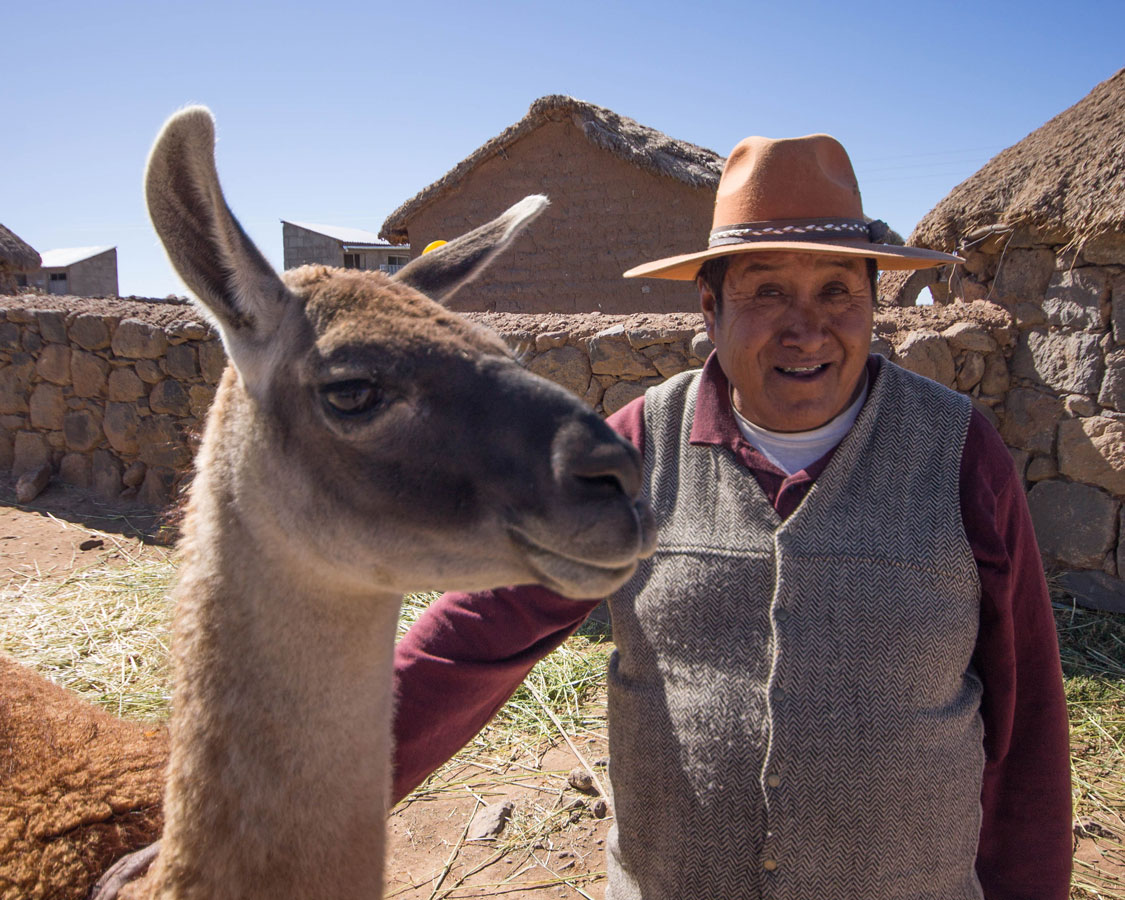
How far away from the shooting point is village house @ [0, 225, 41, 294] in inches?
509

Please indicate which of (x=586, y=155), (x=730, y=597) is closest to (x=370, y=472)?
(x=730, y=597)

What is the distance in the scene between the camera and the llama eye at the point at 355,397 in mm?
1398

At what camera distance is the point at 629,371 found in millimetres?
5637

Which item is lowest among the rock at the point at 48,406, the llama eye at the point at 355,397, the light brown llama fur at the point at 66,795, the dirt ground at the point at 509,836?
the dirt ground at the point at 509,836

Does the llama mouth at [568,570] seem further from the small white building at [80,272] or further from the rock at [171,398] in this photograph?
the small white building at [80,272]

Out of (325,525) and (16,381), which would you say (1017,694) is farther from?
(16,381)

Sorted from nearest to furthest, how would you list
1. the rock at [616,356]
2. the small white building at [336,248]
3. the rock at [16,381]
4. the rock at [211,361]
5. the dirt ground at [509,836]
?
the dirt ground at [509,836], the rock at [616,356], the rock at [211,361], the rock at [16,381], the small white building at [336,248]

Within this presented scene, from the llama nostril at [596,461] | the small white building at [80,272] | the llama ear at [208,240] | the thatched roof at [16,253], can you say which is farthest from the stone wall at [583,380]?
the small white building at [80,272]

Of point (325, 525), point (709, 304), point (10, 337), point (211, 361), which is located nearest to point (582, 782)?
point (709, 304)

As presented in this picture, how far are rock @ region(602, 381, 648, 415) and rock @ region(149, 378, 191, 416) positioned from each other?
3.86m

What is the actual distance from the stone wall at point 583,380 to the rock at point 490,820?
241 cm

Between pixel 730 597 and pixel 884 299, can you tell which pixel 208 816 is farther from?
pixel 884 299

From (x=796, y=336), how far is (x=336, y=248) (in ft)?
77.2

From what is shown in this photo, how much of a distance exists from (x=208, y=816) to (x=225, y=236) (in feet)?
3.21
